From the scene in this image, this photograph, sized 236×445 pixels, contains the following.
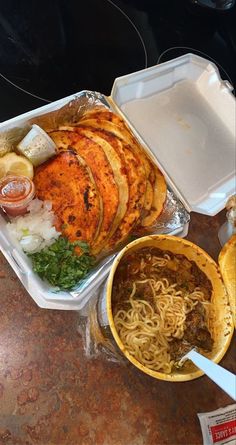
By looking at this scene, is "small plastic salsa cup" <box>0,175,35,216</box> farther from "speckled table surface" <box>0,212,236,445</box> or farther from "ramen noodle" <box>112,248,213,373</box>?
"ramen noodle" <box>112,248,213,373</box>

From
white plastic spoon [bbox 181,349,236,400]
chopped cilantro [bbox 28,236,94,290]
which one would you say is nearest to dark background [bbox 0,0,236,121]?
chopped cilantro [bbox 28,236,94,290]

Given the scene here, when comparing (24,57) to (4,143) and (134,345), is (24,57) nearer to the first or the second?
(4,143)

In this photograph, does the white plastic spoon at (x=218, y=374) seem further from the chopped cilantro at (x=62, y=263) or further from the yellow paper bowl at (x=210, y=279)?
the chopped cilantro at (x=62, y=263)

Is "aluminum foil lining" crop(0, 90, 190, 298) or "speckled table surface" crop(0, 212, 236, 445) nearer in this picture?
"speckled table surface" crop(0, 212, 236, 445)

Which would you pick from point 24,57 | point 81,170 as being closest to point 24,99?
point 24,57

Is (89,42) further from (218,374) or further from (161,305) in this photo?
(218,374)

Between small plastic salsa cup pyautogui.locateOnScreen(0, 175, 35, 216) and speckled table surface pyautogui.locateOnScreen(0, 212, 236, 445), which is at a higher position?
small plastic salsa cup pyautogui.locateOnScreen(0, 175, 35, 216)

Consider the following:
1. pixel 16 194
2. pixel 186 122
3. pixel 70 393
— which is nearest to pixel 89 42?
pixel 186 122
